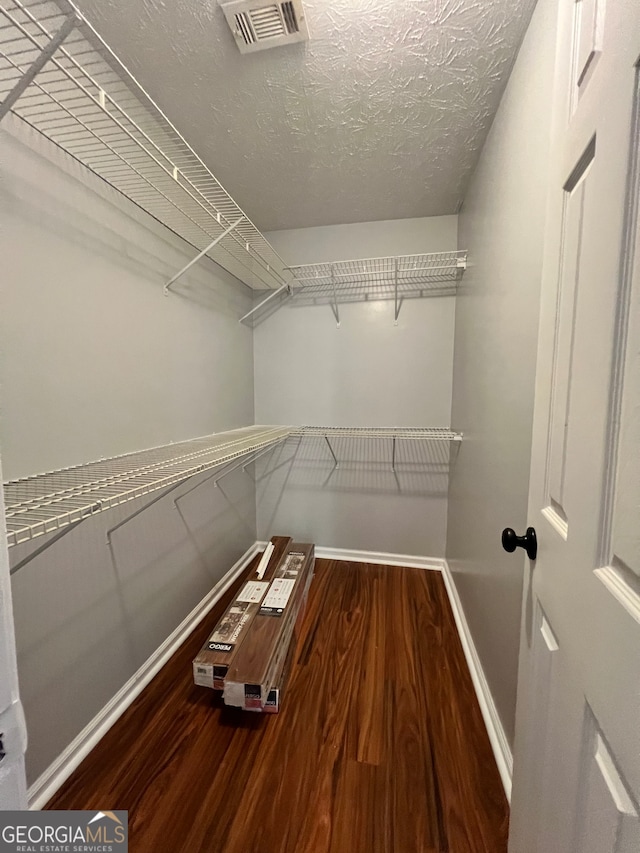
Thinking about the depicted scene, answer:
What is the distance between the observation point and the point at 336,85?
3.73ft

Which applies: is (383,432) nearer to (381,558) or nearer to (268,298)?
(381,558)

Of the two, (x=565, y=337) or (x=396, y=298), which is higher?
(x=396, y=298)

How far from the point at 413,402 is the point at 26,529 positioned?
6.51 ft

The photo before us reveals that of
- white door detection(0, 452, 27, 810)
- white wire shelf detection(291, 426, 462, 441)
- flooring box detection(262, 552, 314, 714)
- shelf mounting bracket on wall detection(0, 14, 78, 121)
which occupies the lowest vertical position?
flooring box detection(262, 552, 314, 714)

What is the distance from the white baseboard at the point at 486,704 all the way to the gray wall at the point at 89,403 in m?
1.37

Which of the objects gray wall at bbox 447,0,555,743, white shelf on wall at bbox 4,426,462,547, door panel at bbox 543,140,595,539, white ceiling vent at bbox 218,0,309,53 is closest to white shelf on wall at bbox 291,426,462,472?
gray wall at bbox 447,0,555,743

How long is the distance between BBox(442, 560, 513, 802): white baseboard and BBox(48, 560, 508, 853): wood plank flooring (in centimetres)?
3

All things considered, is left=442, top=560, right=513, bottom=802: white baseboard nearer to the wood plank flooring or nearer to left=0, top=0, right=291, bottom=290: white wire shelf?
the wood plank flooring

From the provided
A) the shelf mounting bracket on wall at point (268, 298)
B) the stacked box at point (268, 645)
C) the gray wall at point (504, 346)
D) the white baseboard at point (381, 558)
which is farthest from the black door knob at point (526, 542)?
the shelf mounting bracket on wall at point (268, 298)

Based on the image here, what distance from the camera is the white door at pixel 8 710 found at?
0.38 meters

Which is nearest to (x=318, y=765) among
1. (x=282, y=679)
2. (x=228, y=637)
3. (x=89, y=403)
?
(x=282, y=679)

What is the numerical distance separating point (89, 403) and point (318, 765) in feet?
4.67

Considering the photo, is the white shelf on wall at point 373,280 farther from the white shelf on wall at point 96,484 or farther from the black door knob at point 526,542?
the black door knob at point 526,542

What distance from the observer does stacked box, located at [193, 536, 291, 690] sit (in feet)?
4.18
